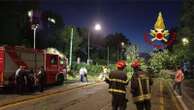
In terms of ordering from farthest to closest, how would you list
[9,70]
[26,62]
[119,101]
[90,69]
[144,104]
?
[90,69]
[26,62]
[9,70]
[119,101]
[144,104]

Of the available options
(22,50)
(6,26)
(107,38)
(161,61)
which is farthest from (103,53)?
(22,50)

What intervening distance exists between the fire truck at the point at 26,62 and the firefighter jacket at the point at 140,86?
17.8 metres

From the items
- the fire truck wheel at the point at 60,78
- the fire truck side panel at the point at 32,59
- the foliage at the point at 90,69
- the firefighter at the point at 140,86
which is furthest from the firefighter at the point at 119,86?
the foliage at the point at 90,69

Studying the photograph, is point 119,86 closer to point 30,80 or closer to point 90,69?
point 30,80

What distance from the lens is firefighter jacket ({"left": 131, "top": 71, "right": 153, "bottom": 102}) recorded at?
Result: 14574 millimetres

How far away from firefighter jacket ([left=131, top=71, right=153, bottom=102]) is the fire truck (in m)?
17.8

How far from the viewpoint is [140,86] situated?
14.6 meters

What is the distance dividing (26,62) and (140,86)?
21.4 metres

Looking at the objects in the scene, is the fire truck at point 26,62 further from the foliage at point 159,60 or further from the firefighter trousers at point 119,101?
the foliage at point 159,60

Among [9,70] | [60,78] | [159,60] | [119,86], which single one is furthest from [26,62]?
[159,60]

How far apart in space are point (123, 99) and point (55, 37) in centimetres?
8883

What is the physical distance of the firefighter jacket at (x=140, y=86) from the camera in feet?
47.8

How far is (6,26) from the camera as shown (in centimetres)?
7069

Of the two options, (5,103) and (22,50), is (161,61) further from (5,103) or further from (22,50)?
(5,103)
